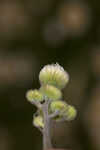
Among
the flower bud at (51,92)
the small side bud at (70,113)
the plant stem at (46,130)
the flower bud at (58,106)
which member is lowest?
the plant stem at (46,130)

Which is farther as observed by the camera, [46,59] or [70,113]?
[46,59]

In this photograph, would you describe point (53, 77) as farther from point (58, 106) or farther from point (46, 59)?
point (46, 59)

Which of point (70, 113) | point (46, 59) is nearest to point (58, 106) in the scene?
point (70, 113)

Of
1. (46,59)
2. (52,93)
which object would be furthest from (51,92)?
(46,59)

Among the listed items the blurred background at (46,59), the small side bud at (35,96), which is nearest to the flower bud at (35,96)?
the small side bud at (35,96)

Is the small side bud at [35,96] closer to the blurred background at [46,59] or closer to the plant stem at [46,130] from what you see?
the plant stem at [46,130]

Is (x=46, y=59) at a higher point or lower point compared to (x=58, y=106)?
higher

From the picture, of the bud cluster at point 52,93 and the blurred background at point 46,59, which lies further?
the blurred background at point 46,59
